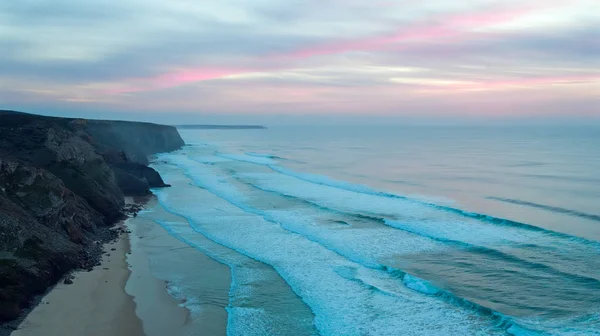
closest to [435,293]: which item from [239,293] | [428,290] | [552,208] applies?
[428,290]

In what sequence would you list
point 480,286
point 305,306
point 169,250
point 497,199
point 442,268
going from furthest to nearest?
point 497,199, point 169,250, point 442,268, point 480,286, point 305,306

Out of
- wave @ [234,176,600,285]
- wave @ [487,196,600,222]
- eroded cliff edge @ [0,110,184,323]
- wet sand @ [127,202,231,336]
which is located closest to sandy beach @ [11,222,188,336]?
wet sand @ [127,202,231,336]

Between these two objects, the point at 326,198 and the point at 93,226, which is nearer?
the point at 93,226

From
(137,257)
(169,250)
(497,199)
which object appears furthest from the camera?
(497,199)

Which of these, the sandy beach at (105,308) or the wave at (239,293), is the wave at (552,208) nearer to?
the wave at (239,293)

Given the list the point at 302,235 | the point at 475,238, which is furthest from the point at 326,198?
the point at 475,238

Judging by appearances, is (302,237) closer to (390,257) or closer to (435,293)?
(390,257)

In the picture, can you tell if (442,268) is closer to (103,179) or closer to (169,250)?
(169,250)

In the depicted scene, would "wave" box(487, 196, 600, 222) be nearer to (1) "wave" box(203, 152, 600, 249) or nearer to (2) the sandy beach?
(1) "wave" box(203, 152, 600, 249)
